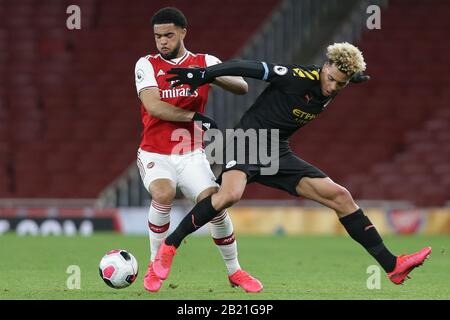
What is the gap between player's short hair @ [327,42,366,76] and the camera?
305 inches

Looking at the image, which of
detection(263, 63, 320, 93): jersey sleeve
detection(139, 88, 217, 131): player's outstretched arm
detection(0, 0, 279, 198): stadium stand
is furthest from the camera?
detection(0, 0, 279, 198): stadium stand

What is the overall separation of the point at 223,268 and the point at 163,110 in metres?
2.66

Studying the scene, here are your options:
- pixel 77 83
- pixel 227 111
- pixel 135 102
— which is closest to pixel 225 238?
pixel 227 111

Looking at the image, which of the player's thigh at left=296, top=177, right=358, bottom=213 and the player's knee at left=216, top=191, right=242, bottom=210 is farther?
the player's thigh at left=296, top=177, right=358, bottom=213

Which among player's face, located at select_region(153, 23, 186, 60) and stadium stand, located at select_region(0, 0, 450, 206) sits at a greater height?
player's face, located at select_region(153, 23, 186, 60)

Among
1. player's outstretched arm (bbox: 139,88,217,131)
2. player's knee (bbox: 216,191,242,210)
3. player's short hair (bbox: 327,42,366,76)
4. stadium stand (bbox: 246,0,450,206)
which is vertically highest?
player's short hair (bbox: 327,42,366,76)

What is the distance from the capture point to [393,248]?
13.3 metres

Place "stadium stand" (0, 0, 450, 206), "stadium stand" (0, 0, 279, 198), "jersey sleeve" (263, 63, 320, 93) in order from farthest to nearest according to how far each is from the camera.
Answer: "stadium stand" (0, 0, 279, 198)
"stadium stand" (0, 0, 450, 206)
"jersey sleeve" (263, 63, 320, 93)

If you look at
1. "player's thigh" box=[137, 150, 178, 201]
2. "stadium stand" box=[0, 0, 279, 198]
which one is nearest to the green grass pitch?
"player's thigh" box=[137, 150, 178, 201]

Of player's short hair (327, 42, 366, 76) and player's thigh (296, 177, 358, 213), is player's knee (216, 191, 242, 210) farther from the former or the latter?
player's short hair (327, 42, 366, 76)

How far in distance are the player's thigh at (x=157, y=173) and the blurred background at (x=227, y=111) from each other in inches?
320

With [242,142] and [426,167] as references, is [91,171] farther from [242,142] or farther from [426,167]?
[242,142]

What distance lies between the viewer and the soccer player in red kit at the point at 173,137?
26.6 feet
